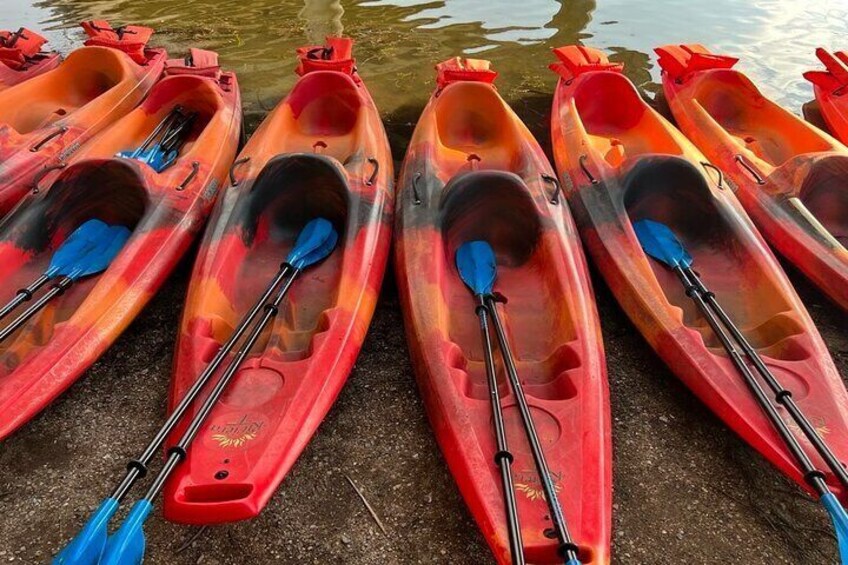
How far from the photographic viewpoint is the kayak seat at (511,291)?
229 centimetres

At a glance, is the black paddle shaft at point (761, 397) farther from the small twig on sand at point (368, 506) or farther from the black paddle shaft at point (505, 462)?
the small twig on sand at point (368, 506)

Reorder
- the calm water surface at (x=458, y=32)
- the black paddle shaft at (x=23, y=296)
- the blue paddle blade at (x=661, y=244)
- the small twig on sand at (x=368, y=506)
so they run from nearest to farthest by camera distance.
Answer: the small twig on sand at (x=368, y=506)
the black paddle shaft at (x=23, y=296)
the blue paddle blade at (x=661, y=244)
the calm water surface at (x=458, y=32)

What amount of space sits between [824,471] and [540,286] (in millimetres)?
1305

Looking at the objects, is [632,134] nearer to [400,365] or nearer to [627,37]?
[400,365]

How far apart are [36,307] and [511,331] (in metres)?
1.98

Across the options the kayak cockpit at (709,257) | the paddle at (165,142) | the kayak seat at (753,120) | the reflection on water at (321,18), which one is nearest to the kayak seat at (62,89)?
the paddle at (165,142)

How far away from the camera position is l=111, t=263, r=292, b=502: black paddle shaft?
1.67 metres

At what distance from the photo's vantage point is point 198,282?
2.58 m

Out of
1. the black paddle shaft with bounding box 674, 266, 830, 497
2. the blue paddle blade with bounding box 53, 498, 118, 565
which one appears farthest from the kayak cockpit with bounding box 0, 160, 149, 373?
the black paddle shaft with bounding box 674, 266, 830, 497

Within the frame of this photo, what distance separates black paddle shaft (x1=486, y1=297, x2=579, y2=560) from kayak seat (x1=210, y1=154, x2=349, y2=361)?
0.72 metres

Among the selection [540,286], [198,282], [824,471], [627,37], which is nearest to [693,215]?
[540,286]

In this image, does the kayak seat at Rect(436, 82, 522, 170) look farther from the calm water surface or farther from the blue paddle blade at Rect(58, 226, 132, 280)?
the blue paddle blade at Rect(58, 226, 132, 280)

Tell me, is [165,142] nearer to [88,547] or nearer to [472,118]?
[472,118]

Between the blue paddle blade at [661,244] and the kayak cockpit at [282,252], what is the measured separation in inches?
60.2
